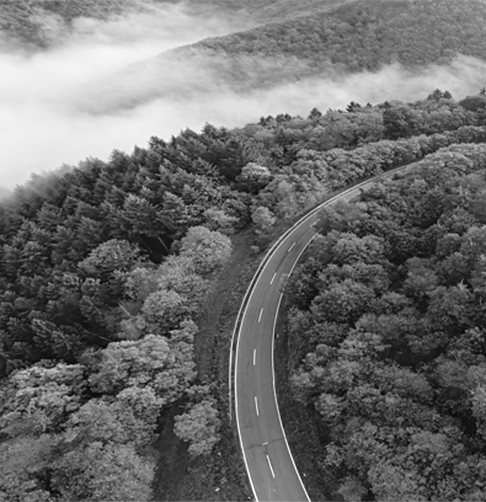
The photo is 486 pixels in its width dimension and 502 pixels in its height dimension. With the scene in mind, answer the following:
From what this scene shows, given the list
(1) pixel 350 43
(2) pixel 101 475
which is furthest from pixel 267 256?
(1) pixel 350 43

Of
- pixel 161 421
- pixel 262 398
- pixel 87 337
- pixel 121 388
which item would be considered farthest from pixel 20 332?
pixel 262 398

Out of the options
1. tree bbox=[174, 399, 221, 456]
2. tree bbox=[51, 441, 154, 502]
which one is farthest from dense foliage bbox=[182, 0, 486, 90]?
tree bbox=[51, 441, 154, 502]

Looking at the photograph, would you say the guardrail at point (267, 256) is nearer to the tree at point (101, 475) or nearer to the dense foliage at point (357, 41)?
the tree at point (101, 475)

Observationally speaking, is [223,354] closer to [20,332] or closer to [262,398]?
[262,398]

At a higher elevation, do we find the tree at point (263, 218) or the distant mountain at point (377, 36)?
the distant mountain at point (377, 36)

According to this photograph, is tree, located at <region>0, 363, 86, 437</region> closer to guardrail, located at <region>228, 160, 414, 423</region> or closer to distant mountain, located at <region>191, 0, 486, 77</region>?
guardrail, located at <region>228, 160, 414, 423</region>

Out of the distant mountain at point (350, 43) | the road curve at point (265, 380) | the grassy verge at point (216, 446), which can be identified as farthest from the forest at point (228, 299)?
the distant mountain at point (350, 43)
